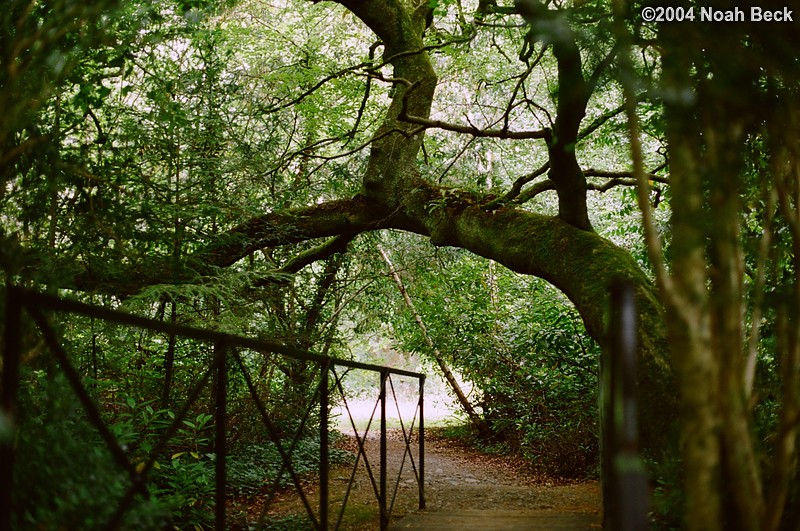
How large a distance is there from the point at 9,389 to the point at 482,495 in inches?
227

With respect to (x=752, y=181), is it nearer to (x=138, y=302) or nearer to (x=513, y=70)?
(x=138, y=302)

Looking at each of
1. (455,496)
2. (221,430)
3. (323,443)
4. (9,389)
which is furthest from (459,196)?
(9,389)

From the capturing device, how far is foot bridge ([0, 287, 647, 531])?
1.50 meters

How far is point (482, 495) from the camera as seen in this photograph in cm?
658

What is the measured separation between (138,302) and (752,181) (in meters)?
4.06

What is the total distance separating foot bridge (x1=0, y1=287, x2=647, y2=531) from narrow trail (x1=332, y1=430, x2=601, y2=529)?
42mm

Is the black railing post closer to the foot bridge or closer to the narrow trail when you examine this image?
the foot bridge

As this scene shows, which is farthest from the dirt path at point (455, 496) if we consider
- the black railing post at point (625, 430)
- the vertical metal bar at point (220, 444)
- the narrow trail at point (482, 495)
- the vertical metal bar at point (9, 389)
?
the black railing post at point (625, 430)

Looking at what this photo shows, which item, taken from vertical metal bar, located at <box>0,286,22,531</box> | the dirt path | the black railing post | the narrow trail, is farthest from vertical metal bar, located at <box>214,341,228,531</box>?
the narrow trail

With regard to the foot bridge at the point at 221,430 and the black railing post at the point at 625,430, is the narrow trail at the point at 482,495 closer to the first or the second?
the foot bridge at the point at 221,430

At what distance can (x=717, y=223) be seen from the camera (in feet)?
4.86

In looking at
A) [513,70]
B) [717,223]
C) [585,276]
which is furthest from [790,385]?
[513,70]

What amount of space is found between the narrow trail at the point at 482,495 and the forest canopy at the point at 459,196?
29.6 inches

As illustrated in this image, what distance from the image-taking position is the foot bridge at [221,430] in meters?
1.50
